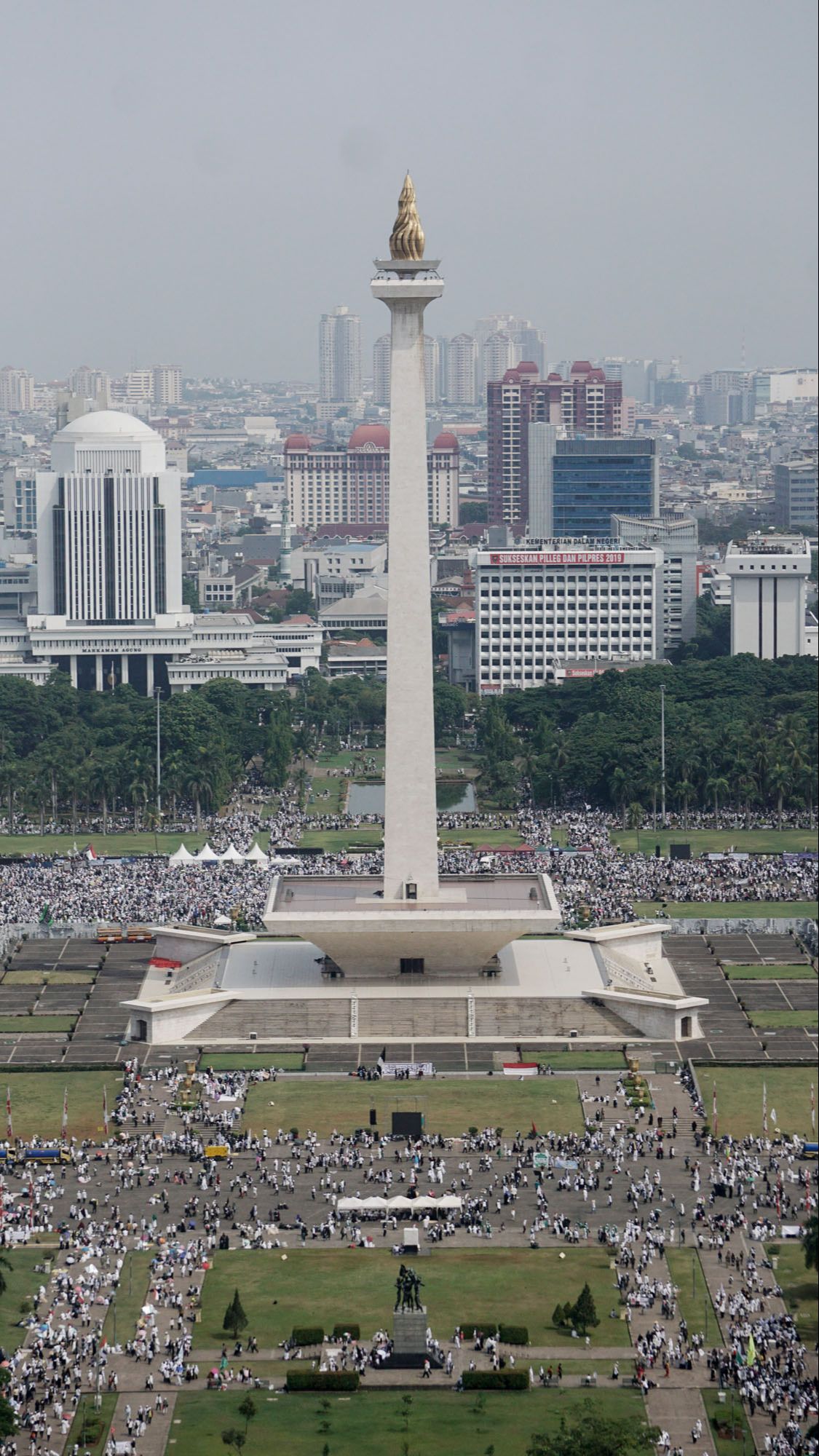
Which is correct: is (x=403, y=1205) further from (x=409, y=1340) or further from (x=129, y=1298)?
(x=409, y=1340)

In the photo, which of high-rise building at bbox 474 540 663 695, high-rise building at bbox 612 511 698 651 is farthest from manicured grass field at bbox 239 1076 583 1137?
high-rise building at bbox 612 511 698 651

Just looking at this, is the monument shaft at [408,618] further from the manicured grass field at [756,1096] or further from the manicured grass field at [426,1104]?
the manicured grass field at [756,1096]

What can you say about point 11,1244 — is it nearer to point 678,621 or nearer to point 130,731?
point 130,731

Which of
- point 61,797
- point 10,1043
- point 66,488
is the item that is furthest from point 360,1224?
point 66,488

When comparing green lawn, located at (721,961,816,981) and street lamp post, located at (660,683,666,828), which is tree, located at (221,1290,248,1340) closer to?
green lawn, located at (721,961,816,981)

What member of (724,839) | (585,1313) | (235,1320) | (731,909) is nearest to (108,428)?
(724,839)
